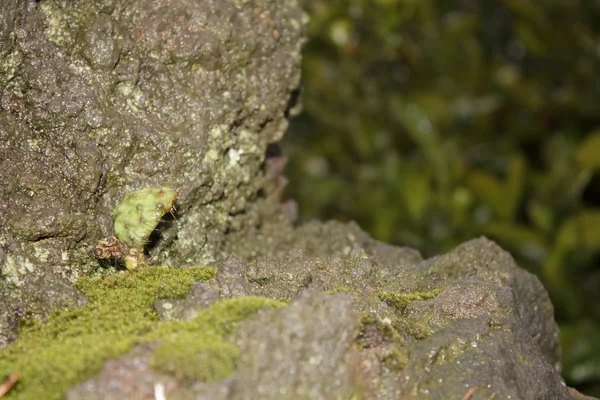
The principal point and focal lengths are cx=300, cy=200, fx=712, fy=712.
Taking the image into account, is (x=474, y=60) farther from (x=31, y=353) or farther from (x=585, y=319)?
(x=31, y=353)

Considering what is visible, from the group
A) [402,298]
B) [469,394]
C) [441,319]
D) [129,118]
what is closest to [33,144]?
[129,118]

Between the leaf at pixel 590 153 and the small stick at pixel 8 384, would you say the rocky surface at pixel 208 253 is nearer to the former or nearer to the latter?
the small stick at pixel 8 384

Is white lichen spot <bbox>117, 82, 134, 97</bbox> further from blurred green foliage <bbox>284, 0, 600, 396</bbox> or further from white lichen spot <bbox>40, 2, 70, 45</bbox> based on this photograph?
blurred green foliage <bbox>284, 0, 600, 396</bbox>

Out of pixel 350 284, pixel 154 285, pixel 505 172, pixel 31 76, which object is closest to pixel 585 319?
pixel 505 172

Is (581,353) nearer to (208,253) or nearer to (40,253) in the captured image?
(208,253)

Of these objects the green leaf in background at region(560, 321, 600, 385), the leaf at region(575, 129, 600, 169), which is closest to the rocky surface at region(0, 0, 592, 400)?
the green leaf in background at region(560, 321, 600, 385)

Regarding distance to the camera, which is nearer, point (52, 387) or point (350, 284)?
point (52, 387)

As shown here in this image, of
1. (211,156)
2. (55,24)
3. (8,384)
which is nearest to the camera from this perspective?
(8,384)
